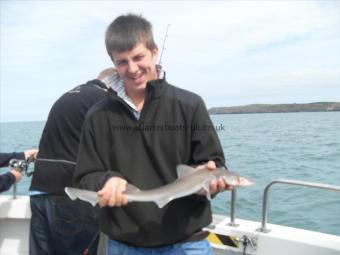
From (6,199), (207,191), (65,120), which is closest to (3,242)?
(6,199)

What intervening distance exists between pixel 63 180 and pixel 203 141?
178 cm

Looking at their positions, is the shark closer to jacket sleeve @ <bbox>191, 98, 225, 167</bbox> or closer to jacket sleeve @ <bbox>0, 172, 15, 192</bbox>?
jacket sleeve @ <bbox>191, 98, 225, 167</bbox>

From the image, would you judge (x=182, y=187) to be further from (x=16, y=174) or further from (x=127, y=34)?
(x=16, y=174)

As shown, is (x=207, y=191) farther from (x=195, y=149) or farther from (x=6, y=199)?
(x=6, y=199)

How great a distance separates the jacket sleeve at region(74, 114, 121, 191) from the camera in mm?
2693

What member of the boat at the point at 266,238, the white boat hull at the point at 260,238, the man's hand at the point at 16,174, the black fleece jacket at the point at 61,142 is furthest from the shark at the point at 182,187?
the man's hand at the point at 16,174

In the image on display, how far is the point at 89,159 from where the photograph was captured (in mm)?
2752

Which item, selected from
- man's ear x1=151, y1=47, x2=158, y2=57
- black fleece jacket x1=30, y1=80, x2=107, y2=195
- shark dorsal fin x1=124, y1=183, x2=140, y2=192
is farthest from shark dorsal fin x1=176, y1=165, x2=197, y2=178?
black fleece jacket x1=30, y1=80, x2=107, y2=195

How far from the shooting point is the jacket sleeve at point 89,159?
8.83ft

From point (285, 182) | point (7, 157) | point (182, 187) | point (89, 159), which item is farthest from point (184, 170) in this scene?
point (7, 157)

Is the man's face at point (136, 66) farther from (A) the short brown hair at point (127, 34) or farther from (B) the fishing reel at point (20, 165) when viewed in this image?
(B) the fishing reel at point (20, 165)

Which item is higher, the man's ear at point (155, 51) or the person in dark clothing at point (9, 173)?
the man's ear at point (155, 51)

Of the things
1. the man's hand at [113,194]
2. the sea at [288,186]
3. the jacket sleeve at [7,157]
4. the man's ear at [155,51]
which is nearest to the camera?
the man's hand at [113,194]

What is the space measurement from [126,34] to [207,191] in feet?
3.86
